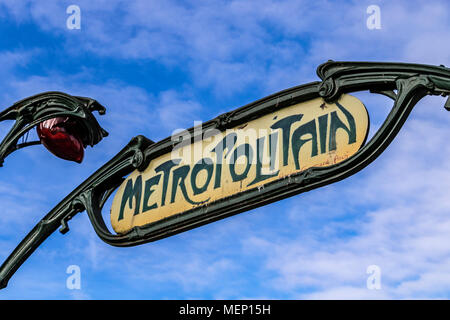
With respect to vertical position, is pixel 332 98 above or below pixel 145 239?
above

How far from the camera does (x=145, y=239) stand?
18.7 ft

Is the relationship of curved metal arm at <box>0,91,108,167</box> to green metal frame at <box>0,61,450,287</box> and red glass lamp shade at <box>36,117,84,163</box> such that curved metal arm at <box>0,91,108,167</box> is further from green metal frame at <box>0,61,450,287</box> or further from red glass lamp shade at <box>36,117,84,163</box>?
green metal frame at <box>0,61,450,287</box>

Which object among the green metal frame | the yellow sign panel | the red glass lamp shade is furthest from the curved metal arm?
the yellow sign panel

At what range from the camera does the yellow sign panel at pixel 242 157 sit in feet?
15.9

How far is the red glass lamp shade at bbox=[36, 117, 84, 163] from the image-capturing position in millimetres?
6523

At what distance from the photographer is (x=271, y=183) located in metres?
4.98

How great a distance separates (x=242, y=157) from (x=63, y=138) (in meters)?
2.05

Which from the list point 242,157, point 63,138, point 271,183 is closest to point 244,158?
point 242,157

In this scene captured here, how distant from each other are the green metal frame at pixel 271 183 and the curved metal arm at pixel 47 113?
0.38 metres

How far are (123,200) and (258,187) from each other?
157 cm
